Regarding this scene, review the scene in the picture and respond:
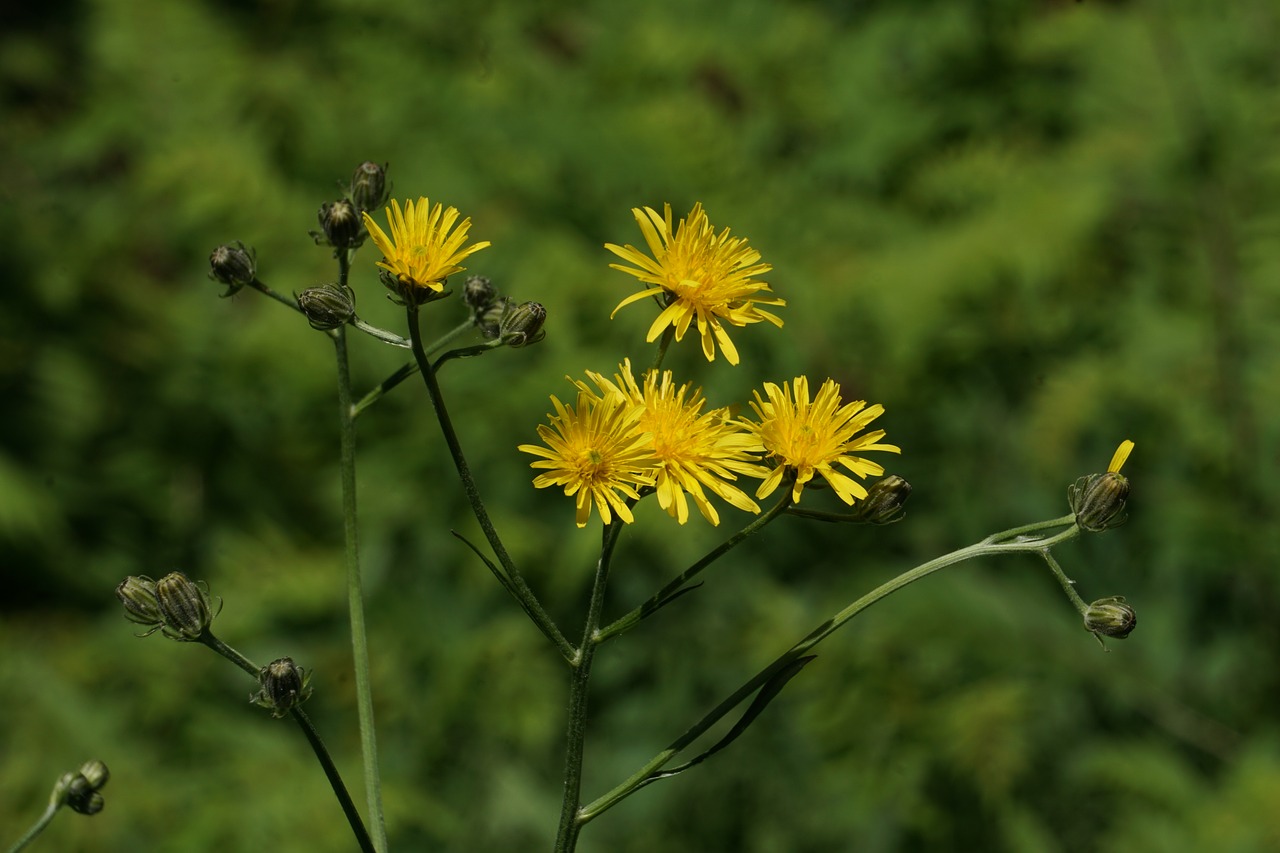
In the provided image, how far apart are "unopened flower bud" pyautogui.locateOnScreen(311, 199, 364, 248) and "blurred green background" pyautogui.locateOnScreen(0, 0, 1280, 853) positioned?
2.40 m

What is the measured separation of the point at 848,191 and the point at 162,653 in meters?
3.63

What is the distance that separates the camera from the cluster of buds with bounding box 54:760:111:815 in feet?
5.89

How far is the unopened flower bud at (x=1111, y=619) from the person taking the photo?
1.58 metres

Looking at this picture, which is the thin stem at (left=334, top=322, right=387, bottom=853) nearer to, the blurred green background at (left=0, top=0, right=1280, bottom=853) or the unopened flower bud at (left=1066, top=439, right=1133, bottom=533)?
the unopened flower bud at (left=1066, top=439, right=1133, bottom=533)

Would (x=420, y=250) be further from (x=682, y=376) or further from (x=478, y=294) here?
(x=682, y=376)

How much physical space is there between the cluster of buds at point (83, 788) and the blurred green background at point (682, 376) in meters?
1.81

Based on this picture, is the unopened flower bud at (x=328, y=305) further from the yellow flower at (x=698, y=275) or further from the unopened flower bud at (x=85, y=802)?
the unopened flower bud at (x=85, y=802)

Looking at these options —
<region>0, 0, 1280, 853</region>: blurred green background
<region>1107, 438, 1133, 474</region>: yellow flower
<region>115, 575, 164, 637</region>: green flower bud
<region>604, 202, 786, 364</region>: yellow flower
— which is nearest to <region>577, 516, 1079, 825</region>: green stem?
<region>1107, 438, 1133, 474</region>: yellow flower

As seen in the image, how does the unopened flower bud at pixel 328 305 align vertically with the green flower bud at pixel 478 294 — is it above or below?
below

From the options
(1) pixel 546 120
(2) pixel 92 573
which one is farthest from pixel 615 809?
(1) pixel 546 120

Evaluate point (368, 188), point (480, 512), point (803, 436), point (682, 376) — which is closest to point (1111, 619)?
point (803, 436)

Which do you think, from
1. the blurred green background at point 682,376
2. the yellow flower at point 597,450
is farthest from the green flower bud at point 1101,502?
the blurred green background at point 682,376

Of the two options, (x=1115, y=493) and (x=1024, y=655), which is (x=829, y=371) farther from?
(x=1115, y=493)

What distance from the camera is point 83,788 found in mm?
1818
